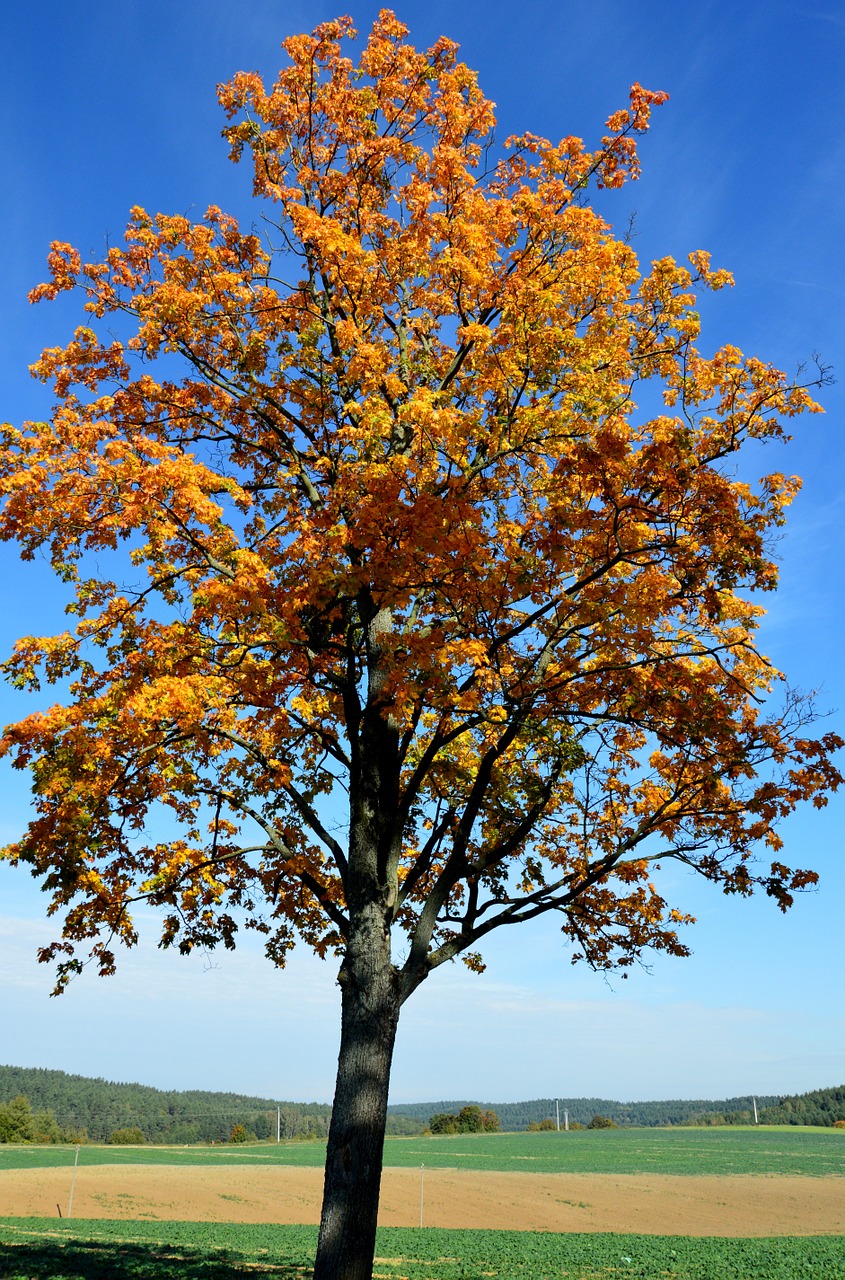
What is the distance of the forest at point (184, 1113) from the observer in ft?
272

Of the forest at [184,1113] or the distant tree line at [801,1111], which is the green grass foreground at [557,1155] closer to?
the forest at [184,1113]

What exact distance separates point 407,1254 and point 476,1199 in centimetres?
1920

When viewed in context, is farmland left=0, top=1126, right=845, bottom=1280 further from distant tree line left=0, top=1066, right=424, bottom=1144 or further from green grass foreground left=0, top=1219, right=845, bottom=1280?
distant tree line left=0, top=1066, right=424, bottom=1144

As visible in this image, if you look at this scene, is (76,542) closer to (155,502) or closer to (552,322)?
(155,502)

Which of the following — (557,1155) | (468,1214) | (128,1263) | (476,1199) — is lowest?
(557,1155)

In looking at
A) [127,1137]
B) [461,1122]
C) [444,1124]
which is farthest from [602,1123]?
[127,1137]

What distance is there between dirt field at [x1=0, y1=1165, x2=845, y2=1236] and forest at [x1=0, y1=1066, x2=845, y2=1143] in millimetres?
30675

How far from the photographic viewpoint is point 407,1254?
20453mm

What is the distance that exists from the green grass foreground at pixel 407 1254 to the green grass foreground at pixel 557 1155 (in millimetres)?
26718

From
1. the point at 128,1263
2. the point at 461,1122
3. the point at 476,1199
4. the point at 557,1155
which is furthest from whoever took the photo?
the point at 461,1122

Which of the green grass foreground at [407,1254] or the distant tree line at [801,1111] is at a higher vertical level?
the green grass foreground at [407,1254]

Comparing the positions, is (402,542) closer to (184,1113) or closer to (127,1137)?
(127,1137)

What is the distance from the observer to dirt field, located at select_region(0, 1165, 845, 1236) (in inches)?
1202

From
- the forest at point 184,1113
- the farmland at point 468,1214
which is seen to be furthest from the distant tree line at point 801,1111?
the farmland at point 468,1214
